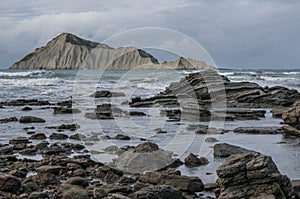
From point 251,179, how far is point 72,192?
3345mm

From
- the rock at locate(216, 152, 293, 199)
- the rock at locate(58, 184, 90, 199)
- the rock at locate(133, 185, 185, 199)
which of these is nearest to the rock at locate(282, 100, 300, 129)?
the rock at locate(216, 152, 293, 199)

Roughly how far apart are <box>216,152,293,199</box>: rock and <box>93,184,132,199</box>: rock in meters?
1.81

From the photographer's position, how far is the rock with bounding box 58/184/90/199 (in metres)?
9.39

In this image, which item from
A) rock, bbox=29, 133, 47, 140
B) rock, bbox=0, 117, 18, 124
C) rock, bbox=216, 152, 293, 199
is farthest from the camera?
rock, bbox=0, 117, 18, 124

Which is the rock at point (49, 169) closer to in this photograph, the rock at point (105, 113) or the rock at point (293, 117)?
the rock at point (293, 117)

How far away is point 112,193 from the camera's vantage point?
9570 mm

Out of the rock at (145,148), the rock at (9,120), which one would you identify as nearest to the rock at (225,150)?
the rock at (145,148)

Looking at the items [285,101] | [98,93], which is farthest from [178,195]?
[98,93]

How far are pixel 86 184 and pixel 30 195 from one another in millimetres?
1496

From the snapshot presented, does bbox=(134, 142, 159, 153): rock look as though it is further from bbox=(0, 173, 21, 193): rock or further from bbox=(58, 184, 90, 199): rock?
bbox=(0, 173, 21, 193): rock

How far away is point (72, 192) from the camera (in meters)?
9.49

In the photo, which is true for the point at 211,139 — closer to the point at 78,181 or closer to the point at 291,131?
the point at 291,131

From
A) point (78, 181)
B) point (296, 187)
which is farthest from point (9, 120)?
point (296, 187)

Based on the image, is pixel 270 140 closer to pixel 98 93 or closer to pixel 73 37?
pixel 98 93
